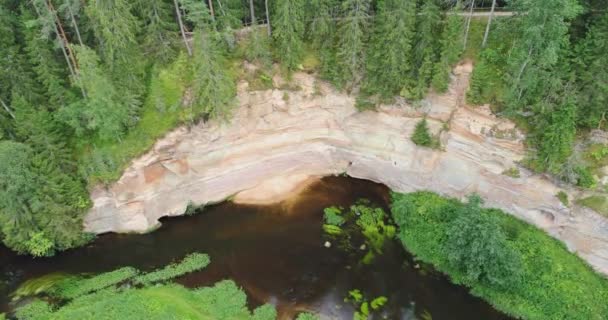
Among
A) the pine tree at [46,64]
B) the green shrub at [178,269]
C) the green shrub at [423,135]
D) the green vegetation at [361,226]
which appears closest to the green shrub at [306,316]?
the green vegetation at [361,226]

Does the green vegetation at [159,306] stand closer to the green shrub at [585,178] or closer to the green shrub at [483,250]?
the green shrub at [483,250]

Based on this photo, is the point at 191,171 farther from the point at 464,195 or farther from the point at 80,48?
the point at 464,195

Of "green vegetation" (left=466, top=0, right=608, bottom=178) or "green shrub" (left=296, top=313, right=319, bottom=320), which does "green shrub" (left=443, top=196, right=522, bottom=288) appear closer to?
"green vegetation" (left=466, top=0, right=608, bottom=178)

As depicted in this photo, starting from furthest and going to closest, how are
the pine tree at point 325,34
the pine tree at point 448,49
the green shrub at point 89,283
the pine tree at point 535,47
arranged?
the pine tree at point 325,34 → the pine tree at point 448,49 → the green shrub at point 89,283 → the pine tree at point 535,47

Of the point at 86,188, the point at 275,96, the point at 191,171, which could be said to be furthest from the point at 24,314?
the point at 275,96

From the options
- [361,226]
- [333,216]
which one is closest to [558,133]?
[361,226]

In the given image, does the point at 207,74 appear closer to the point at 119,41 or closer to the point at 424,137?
the point at 119,41

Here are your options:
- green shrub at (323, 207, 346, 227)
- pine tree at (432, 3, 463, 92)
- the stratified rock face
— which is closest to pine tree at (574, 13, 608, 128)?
the stratified rock face
